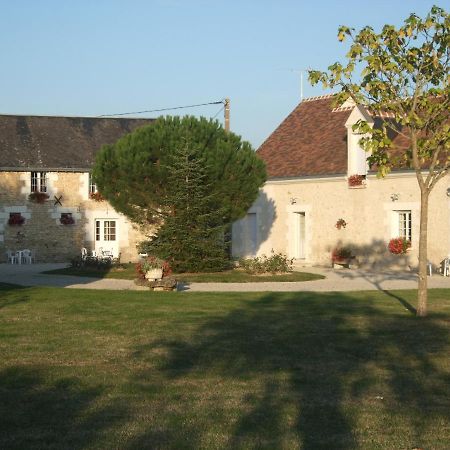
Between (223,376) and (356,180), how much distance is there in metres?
19.4

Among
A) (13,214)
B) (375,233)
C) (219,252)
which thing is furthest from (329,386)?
(13,214)

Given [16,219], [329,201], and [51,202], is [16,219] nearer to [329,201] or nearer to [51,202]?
[51,202]

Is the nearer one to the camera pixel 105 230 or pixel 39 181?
pixel 39 181

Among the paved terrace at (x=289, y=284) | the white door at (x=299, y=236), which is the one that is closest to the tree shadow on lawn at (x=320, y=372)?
the paved terrace at (x=289, y=284)

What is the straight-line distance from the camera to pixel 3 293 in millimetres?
18578

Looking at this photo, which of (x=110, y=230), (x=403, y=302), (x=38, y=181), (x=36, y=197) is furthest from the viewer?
(x=110, y=230)

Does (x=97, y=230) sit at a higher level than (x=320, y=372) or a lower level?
higher

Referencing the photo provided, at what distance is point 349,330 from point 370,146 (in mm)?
2714

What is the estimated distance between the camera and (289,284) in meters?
21.9

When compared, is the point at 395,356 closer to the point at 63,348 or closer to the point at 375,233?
the point at 63,348

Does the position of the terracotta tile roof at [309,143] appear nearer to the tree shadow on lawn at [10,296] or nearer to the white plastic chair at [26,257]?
the white plastic chair at [26,257]

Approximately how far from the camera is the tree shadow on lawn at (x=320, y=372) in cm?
668

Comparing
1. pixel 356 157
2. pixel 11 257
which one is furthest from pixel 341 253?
pixel 11 257

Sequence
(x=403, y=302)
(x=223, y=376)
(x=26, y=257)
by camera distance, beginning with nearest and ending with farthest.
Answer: (x=223, y=376), (x=403, y=302), (x=26, y=257)
